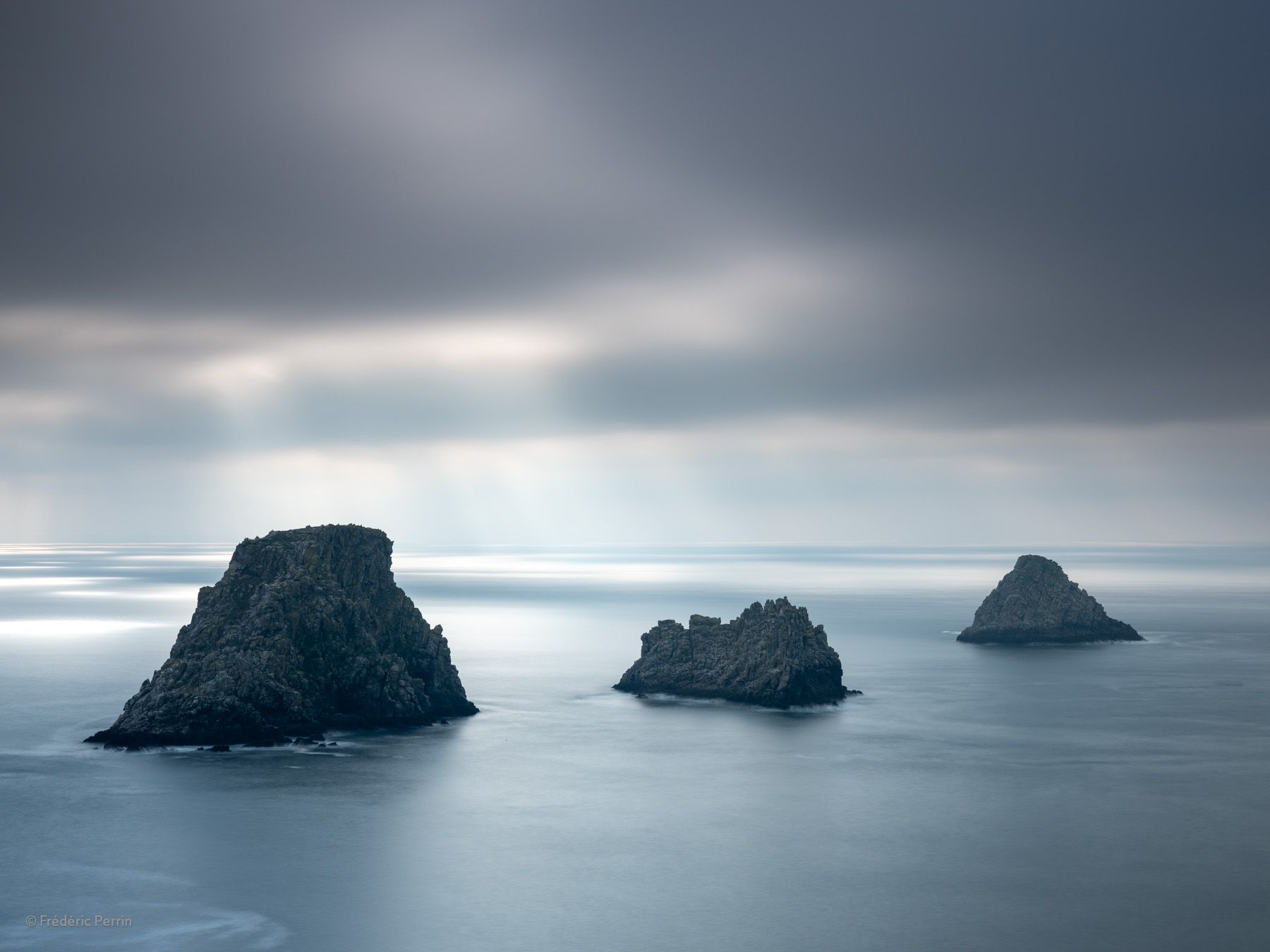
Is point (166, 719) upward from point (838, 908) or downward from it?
upward

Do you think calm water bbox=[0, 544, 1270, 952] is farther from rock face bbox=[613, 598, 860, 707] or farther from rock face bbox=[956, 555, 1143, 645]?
rock face bbox=[956, 555, 1143, 645]

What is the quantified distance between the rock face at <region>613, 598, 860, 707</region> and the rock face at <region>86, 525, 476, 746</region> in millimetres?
29699

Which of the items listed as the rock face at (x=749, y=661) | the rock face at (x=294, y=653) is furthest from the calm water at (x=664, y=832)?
the rock face at (x=294, y=653)

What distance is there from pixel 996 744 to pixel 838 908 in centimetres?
5274

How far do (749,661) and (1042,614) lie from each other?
8481cm

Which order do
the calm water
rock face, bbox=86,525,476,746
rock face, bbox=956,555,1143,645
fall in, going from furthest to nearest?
rock face, bbox=956,555,1143,645 < rock face, bbox=86,525,476,746 < the calm water

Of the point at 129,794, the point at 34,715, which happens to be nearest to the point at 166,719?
the point at 129,794

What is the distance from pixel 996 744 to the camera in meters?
109

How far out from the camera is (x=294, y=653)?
9538cm

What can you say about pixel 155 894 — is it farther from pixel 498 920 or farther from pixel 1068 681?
pixel 1068 681

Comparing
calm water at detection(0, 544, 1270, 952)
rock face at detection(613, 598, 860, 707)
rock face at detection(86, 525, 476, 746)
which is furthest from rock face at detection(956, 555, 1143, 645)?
rock face at detection(86, 525, 476, 746)

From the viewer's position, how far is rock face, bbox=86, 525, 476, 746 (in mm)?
93062

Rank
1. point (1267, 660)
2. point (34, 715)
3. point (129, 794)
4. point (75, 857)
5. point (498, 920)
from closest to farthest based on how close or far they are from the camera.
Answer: point (498, 920) → point (75, 857) → point (129, 794) → point (34, 715) → point (1267, 660)

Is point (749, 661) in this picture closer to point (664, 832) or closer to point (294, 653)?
point (664, 832)
